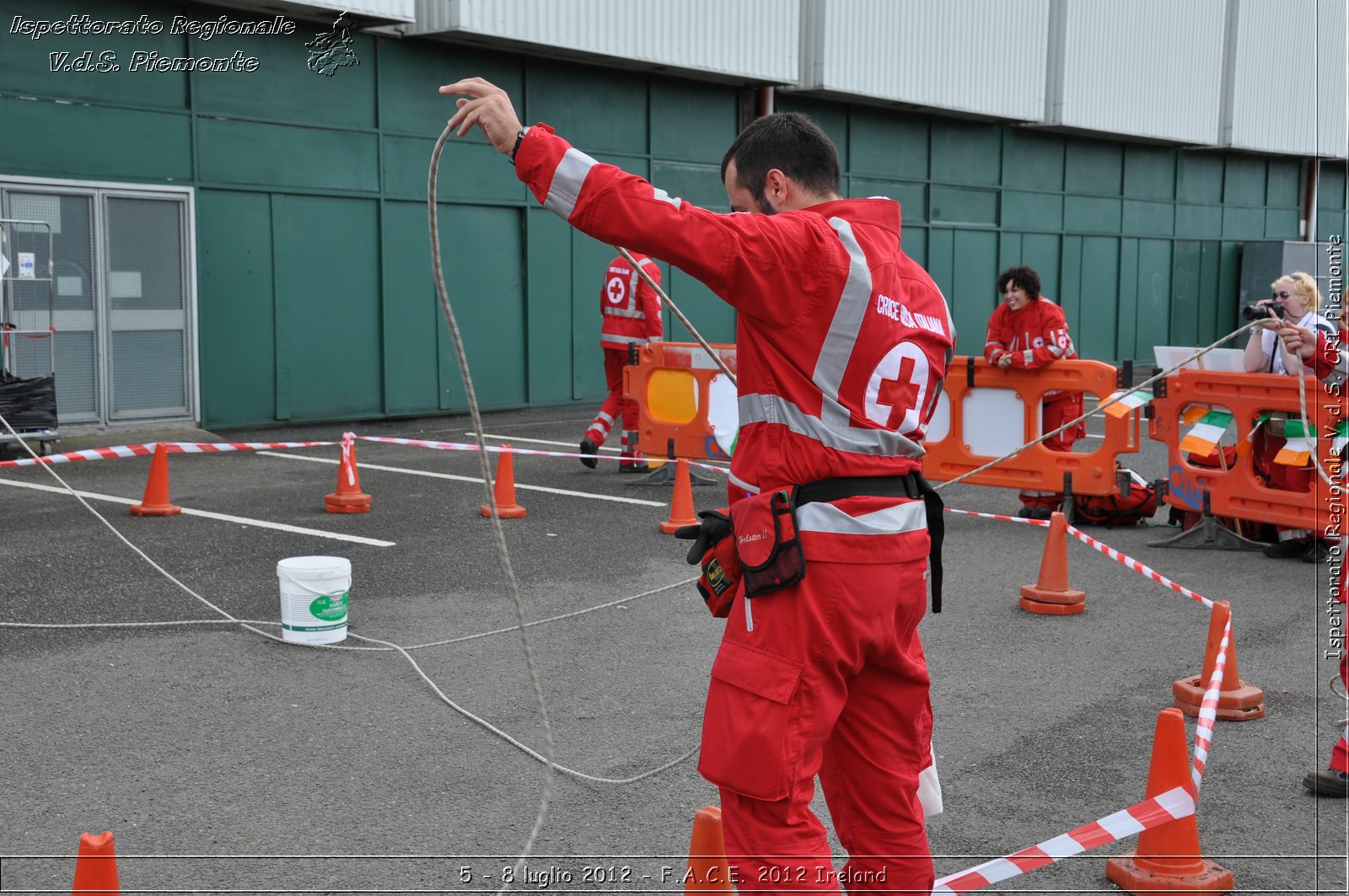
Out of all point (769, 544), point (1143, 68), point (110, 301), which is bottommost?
point (769, 544)

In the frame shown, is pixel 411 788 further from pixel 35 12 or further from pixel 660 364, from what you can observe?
pixel 35 12

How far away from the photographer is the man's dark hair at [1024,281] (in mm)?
10930

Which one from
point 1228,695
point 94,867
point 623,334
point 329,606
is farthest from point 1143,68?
point 94,867

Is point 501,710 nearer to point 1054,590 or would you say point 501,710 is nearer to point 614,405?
point 1054,590

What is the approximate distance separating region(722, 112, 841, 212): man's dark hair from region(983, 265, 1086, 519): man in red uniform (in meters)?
7.66

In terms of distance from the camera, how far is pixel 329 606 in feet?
21.6

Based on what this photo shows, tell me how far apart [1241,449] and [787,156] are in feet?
23.6

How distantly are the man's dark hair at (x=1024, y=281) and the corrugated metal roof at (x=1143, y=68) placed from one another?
1549cm

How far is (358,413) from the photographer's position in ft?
54.7

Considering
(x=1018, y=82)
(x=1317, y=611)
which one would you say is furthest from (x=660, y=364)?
(x=1018, y=82)

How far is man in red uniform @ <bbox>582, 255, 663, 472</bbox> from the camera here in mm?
12492

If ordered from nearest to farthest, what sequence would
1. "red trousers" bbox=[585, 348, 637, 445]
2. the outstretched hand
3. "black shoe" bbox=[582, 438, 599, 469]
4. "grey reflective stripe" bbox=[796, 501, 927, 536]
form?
the outstretched hand < "grey reflective stripe" bbox=[796, 501, 927, 536] < "black shoe" bbox=[582, 438, 599, 469] < "red trousers" bbox=[585, 348, 637, 445]

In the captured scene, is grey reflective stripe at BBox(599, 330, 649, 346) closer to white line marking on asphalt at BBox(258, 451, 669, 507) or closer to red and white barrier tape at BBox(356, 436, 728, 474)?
red and white barrier tape at BBox(356, 436, 728, 474)

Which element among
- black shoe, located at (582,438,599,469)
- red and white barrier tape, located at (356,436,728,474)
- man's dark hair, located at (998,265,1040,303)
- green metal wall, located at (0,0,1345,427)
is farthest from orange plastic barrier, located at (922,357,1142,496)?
green metal wall, located at (0,0,1345,427)
